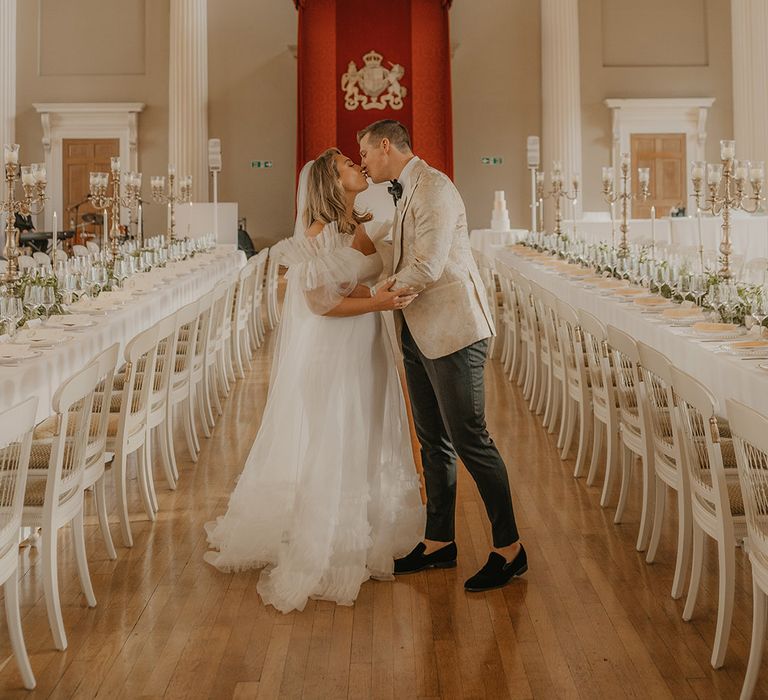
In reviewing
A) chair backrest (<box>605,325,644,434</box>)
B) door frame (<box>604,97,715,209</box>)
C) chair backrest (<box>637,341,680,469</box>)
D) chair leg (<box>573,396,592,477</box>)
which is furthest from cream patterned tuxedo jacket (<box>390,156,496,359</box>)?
door frame (<box>604,97,715,209</box>)

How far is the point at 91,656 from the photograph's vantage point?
3314mm

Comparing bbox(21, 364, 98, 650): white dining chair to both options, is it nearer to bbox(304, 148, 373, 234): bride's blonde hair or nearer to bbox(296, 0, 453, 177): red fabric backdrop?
bbox(304, 148, 373, 234): bride's blonde hair

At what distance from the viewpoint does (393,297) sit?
3691mm

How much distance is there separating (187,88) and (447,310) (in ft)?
51.1

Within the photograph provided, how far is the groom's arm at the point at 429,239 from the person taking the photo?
3639mm

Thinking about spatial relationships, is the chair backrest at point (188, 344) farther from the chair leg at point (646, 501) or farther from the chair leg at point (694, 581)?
the chair leg at point (694, 581)

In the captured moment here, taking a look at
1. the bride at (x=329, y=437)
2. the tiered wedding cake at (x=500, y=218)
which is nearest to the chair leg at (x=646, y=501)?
the bride at (x=329, y=437)

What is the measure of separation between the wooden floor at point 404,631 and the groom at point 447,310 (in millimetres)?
327

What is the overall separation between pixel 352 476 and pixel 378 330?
0.59 m

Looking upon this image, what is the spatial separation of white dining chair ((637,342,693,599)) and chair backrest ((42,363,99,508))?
1951 millimetres

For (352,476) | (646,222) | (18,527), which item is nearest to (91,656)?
(18,527)

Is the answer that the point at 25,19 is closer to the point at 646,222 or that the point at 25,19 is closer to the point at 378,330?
the point at 646,222

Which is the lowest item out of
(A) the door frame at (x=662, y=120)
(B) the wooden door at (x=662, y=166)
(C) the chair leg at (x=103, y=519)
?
(C) the chair leg at (x=103, y=519)

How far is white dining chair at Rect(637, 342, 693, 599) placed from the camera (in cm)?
369
